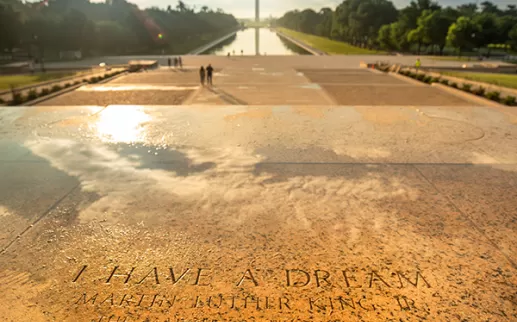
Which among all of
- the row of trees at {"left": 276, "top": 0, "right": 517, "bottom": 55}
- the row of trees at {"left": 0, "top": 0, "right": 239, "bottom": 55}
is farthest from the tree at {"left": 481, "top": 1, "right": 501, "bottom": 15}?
the row of trees at {"left": 0, "top": 0, "right": 239, "bottom": 55}

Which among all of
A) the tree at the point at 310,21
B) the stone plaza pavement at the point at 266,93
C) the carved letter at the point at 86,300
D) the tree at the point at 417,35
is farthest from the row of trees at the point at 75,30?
the tree at the point at 310,21

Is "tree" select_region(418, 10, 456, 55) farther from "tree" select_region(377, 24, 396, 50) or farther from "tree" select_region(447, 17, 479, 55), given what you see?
"tree" select_region(377, 24, 396, 50)

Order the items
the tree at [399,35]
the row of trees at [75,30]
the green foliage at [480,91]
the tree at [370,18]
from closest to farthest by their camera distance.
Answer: the green foliage at [480,91], the row of trees at [75,30], the tree at [399,35], the tree at [370,18]

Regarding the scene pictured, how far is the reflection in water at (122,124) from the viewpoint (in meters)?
9.85

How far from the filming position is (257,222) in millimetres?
5496

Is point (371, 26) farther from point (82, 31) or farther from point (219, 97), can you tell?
point (219, 97)

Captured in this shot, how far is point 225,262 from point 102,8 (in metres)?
99.3

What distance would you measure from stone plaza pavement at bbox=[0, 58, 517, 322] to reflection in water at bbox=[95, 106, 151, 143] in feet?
0.42

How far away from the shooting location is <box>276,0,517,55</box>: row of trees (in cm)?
5541

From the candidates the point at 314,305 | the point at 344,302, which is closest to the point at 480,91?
the point at 344,302

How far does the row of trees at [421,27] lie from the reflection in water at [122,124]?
179 ft

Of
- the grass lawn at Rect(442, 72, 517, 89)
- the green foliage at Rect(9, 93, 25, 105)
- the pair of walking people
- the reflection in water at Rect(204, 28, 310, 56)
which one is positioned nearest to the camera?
the green foliage at Rect(9, 93, 25, 105)

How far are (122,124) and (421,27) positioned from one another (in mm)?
60495

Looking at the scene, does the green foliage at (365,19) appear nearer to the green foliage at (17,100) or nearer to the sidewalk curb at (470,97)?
the sidewalk curb at (470,97)
